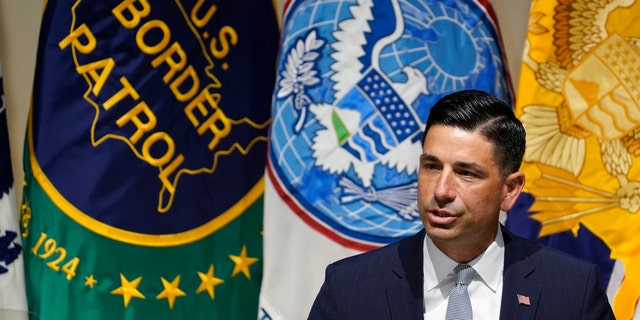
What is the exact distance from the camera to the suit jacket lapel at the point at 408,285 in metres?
1.51

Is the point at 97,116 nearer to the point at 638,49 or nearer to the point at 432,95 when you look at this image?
the point at 432,95

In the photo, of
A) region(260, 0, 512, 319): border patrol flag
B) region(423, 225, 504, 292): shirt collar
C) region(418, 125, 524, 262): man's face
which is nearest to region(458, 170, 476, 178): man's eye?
region(418, 125, 524, 262): man's face

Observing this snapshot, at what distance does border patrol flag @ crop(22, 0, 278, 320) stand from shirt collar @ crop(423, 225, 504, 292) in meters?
1.49

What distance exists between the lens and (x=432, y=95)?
267cm

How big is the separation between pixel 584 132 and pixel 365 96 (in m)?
0.65

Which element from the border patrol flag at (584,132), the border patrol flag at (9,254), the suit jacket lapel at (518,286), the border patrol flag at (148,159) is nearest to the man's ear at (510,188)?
the suit jacket lapel at (518,286)

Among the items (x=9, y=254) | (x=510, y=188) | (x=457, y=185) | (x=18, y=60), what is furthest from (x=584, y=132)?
(x=18, y=60)

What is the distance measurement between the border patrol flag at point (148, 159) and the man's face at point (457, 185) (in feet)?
5.00

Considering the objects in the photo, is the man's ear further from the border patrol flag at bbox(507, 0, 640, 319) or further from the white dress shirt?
the border patrol flag at bbox(507, 0, 640, 319)

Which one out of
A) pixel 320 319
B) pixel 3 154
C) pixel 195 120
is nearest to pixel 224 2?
pixel 195 120

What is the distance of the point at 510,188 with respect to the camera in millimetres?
1525

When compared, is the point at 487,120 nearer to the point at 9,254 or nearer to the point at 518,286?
the point at 518,286

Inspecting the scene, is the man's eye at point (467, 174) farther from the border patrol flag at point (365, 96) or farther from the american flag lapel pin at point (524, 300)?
the border patrol flag at point (365, 96)

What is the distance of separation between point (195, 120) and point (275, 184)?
1.14ft
